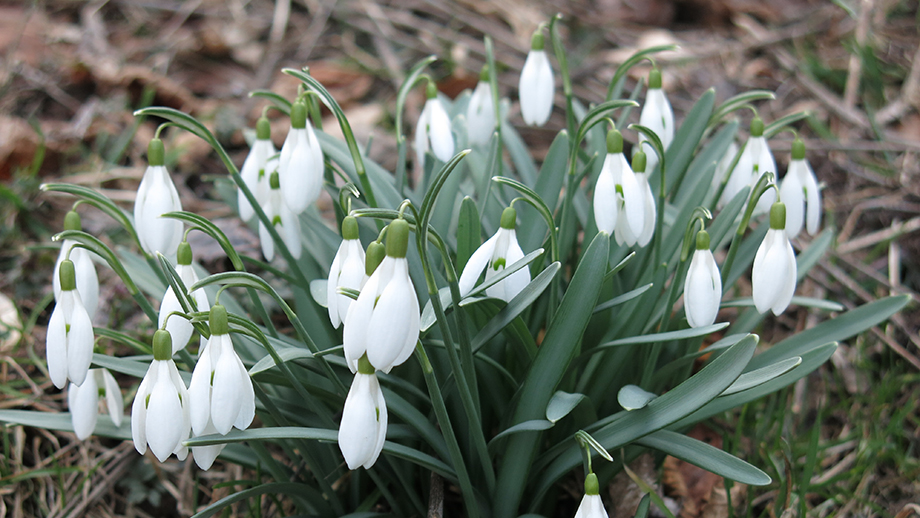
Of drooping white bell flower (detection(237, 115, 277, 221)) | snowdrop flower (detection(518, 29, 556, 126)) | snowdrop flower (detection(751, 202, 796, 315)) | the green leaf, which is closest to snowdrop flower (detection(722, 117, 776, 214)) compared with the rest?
snowdrop flower (detection(751, 202, 796, 315))

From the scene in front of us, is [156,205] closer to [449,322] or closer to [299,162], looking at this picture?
[299,162]

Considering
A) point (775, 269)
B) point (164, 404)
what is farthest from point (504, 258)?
point (164, 404)

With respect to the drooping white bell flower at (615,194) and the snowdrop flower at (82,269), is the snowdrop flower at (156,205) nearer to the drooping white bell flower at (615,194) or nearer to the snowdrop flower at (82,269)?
the snowdrop flower at (82,269)

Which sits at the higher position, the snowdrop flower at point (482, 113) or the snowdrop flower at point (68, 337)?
the snowdrop flower at point (482, 113)

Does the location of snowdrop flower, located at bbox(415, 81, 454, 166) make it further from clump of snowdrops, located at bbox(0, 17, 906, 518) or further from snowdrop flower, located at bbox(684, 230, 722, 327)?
snowdrop flower, located at bbox(684, 230, 722, 327)

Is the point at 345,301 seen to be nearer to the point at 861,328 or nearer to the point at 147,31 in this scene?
the point at 861,328

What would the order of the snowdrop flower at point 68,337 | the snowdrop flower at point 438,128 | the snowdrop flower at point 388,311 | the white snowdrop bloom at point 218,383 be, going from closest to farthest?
the snowdrop flower at point 388,311
the white snowdrop bloom at point 218,383
the snowdrop flower at point 68,337
the snowdrop flower at point 438,128

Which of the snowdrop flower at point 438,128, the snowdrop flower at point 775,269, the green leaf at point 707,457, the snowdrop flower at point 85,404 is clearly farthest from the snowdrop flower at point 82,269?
the snowdrop flower at point 775,269
